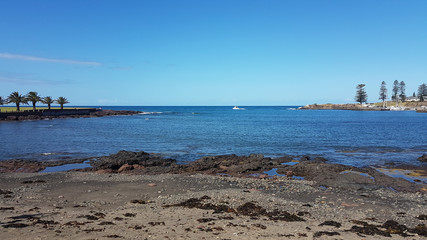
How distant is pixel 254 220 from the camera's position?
12.9 meters

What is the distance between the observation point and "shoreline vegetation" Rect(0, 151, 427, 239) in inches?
451

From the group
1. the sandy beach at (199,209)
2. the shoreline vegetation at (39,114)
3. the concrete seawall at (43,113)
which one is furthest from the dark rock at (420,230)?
the concrete seawall at (43,113)

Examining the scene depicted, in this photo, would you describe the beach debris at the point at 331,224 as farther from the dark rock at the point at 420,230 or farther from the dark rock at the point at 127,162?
the dark rock at the point at 127,162

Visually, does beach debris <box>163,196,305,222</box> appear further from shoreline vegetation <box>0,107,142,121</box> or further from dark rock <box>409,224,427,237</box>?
shoreline vegetation <box>0,107,142,121</box>

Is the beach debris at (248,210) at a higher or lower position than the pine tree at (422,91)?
lower

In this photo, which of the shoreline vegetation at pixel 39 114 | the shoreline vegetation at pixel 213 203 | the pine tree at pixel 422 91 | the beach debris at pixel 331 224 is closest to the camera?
the shoreline vegetation at pixel 213 203

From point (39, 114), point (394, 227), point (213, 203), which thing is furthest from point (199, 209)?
point (39, 114)

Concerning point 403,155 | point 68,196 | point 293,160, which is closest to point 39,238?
point 68,196

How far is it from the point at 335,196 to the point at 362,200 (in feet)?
4.71

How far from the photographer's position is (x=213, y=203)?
51.0ft

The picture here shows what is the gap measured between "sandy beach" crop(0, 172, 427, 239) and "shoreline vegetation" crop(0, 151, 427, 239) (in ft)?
0.13

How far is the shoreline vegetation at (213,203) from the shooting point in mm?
11445

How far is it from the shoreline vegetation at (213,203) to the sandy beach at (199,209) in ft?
0.13

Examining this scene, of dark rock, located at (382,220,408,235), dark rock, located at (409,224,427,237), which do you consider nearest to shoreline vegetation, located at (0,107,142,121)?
dark rock, located at (382,220,408,235)
